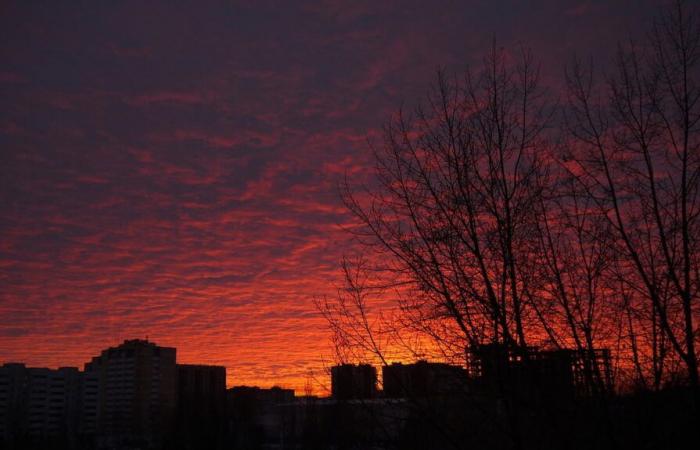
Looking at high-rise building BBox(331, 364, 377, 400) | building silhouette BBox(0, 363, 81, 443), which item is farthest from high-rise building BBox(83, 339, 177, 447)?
high-rise building BBox(331, 364, 377, 400)

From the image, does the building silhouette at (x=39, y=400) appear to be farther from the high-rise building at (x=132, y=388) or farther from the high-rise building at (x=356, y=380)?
the high-rise building at (x=356, y=380)

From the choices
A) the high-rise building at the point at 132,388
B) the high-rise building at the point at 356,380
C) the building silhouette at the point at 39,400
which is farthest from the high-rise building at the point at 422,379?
the high-rise building at the point at 132,388

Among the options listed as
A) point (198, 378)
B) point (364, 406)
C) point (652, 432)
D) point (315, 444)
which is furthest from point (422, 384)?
point (198, 378)

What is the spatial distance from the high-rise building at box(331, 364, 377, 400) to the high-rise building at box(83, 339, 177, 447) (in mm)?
106429

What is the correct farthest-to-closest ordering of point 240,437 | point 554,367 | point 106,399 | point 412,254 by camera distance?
point 106,399 → point 240,437 → point 412,254 → point 554,367

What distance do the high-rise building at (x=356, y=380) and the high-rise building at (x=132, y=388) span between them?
106429mm

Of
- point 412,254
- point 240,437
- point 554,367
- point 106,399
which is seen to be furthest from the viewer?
point 106,399

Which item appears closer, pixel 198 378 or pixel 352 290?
pixel 352 290

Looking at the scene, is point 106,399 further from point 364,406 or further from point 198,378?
point 364,406

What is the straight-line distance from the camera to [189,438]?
6675 centimetres

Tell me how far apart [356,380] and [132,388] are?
11734cm

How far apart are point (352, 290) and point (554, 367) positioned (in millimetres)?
2270

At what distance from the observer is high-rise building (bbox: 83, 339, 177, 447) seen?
111625 millimetres

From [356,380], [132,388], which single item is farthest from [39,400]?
[356,380]
